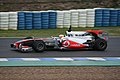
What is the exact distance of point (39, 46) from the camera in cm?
1358

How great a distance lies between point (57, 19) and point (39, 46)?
10852 millimetres

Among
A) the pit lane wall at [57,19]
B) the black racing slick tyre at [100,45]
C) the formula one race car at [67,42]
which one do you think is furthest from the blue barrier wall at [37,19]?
Result: the black racing slick tyre at [100,45]

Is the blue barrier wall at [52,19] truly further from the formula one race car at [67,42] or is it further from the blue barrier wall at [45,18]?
the formula one race car at [67,42]

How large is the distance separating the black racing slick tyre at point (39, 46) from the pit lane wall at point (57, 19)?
9.73m

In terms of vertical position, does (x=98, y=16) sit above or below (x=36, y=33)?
above

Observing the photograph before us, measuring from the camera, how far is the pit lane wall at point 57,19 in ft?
76.1

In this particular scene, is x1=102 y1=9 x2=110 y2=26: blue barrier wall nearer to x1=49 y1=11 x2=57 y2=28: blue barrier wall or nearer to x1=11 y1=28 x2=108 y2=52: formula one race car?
x1=49 y1=11 x2=57 y2=28: blue barrier wall

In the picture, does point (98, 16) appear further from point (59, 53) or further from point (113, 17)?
point (59, 53)

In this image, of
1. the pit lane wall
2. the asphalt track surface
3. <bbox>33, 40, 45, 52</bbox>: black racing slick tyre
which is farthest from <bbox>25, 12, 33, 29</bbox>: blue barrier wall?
<bbox>33, 40, 45, 52</bbox>: black racing slick tyre

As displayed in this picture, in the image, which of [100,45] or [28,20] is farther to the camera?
[28,20]

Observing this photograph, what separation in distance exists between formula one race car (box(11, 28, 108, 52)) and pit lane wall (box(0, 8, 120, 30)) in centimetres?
935

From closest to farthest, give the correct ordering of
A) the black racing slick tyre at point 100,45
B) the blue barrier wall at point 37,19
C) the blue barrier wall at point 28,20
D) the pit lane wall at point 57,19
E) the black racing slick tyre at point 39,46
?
the black racing slick tyre at point 39,46 → the black racing slick tyre at point 100,45 → the pit lane wall at point 57,19 → the blue barrier wall at point 28,20 → the blue barrier wall at point 37,19

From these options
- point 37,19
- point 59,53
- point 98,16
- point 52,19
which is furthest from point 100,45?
point 98,16

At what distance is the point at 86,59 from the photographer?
1202 centimetres
